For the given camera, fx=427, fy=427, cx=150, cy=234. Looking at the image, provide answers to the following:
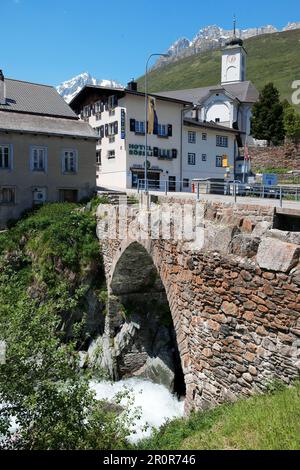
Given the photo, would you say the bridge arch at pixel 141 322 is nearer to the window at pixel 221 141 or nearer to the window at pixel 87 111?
the window at pixel 87 111

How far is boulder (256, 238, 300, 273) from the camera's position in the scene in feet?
24.6

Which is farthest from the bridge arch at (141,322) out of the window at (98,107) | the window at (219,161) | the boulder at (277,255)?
the window at (219,161)

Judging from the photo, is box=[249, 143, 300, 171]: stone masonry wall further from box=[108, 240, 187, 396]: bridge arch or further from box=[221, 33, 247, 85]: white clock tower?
box=[221, 33, 247, 85]: white clock tower

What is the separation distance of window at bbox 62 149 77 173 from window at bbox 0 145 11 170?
3461mm

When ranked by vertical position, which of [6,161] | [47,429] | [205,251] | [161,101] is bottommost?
[47,429]

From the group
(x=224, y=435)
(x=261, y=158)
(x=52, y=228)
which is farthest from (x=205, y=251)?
(x=261, y=158)

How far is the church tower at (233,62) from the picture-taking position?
82.8 meters

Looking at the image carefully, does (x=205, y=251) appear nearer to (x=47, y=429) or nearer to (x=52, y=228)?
(x=47, y=429)

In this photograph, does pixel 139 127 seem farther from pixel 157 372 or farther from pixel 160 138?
pixel 157 372

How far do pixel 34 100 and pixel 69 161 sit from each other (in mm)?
5171

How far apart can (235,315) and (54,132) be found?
20.8 m

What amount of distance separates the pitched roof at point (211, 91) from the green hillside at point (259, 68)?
178ft
